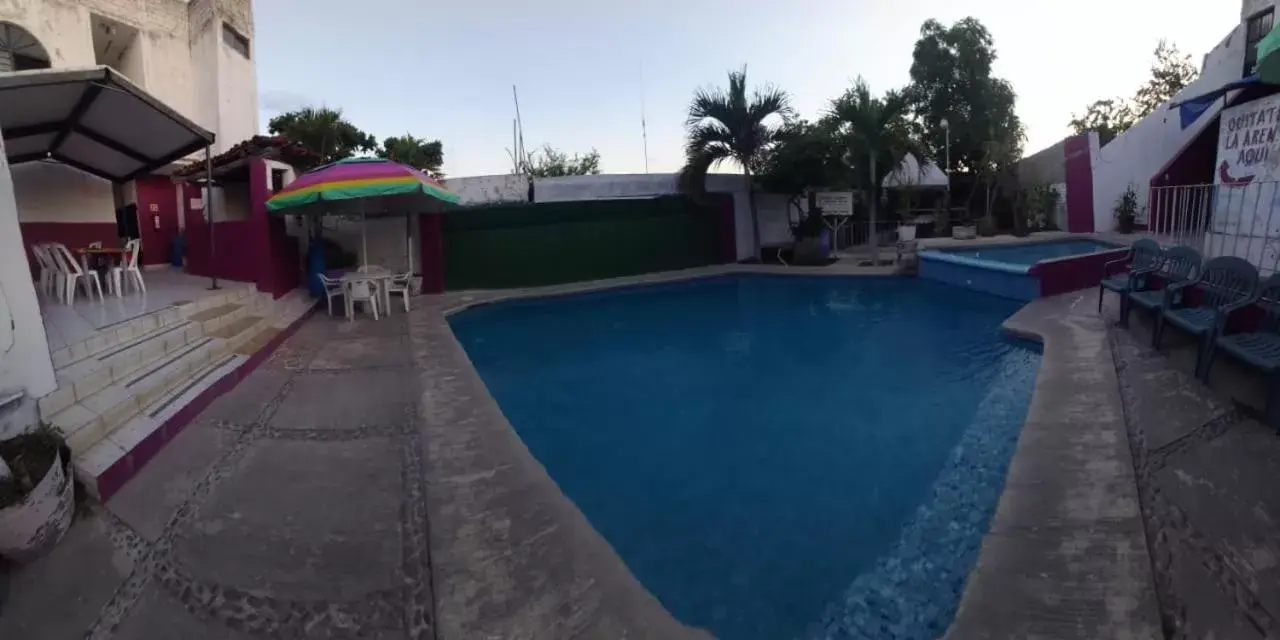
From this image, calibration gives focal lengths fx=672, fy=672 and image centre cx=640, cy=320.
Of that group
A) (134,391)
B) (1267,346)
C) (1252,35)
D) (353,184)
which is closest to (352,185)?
(353,184)

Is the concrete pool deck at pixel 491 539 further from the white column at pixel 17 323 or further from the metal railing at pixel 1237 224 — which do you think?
the metal railing at pixel 1237 224

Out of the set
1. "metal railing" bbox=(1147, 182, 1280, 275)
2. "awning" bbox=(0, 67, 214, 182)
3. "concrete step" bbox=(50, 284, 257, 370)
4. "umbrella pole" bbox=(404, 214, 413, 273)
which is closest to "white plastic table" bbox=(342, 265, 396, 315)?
"concrete step" bbox=(50, 284, 257, 370)

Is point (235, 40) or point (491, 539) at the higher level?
point (235, 40)

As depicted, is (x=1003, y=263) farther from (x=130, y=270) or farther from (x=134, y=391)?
(x=130, y=270)

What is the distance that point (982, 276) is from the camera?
39.1ft

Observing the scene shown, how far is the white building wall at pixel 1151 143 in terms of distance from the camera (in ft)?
41.5

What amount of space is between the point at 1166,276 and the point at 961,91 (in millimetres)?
23032

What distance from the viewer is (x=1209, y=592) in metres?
2.56

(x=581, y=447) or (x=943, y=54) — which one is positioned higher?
(x=943, y=54)

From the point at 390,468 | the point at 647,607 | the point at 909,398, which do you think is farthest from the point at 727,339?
the point at 647,607

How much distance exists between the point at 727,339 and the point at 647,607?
646 centimetres

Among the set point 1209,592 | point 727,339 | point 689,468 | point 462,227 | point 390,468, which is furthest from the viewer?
point 462,227

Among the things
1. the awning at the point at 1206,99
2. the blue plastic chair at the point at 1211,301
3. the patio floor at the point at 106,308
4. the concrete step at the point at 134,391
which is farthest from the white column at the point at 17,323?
the awning at the point at 1206,99

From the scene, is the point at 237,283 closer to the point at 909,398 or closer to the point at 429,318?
the point at 429,318
